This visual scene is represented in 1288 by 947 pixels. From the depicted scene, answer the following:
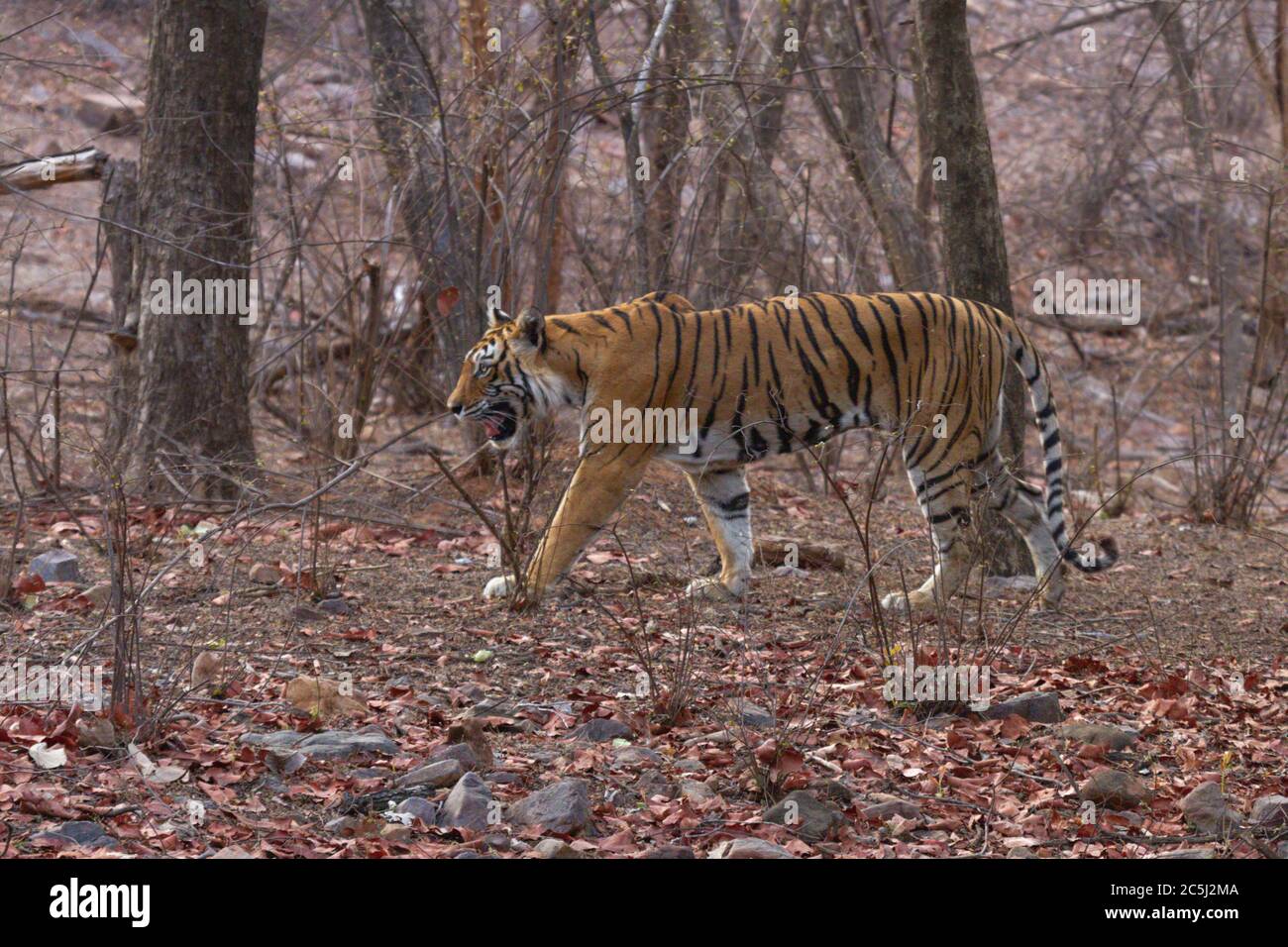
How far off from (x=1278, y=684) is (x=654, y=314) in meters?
3.34

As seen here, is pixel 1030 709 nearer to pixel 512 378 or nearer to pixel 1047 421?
pixel 1047 421

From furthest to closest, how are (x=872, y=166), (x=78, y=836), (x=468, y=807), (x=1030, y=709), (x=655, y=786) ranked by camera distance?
1. (x=872, y=166)
2. (x=1030, y=709)
3. (x=655, y=786)
4. (x=468, y=807)
5. (x=78, y=836)

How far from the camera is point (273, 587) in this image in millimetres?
6891

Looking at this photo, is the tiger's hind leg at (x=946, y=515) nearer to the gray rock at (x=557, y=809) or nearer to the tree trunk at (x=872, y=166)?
the tree trunk at (x=872, y=166)

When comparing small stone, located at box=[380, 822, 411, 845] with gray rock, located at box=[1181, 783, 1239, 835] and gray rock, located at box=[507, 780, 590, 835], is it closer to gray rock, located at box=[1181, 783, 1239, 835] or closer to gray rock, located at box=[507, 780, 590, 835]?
gray rock, located at box=[507, 780, 590, 835]

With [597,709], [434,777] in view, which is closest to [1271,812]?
[597,709]

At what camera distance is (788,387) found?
294 inches

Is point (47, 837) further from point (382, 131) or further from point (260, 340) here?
point (382, 131)

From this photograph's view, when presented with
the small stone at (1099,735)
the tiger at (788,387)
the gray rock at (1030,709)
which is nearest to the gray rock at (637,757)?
the gray rock at (1030,709)

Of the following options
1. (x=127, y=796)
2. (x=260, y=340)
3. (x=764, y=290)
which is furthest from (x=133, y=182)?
(x=127, y=796)

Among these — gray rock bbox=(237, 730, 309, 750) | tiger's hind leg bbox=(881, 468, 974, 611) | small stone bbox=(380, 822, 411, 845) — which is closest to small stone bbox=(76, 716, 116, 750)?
gray rock bbox=(237, 730, 309, 750)

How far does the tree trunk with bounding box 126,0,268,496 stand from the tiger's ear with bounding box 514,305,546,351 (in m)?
2.13

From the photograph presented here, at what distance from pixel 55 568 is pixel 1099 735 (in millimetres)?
4809

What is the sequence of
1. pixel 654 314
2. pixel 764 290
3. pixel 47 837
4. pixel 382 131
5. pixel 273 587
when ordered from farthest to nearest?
pixel 764 290
pixel 382 131
pixel 654 314
pixel 273 587
pixel 47 837
